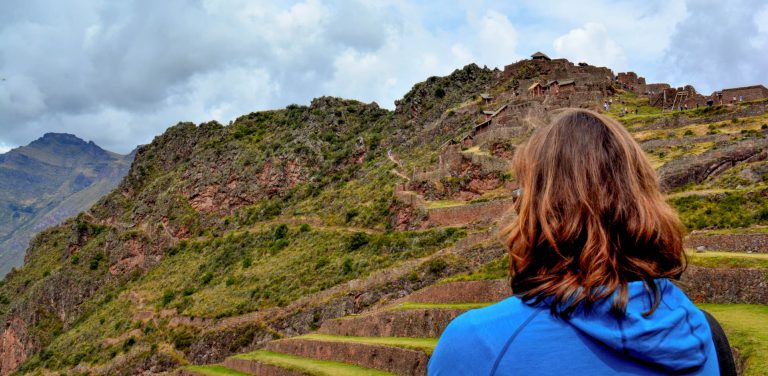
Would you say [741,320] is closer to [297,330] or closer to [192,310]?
[297,330]

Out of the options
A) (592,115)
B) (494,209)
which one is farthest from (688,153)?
(592,115)

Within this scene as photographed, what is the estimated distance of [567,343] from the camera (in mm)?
2445

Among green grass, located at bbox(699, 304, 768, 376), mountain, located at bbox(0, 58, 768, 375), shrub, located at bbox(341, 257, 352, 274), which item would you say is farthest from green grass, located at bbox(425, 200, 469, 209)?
green grass, located at bbox(699, 304, 768, 376)

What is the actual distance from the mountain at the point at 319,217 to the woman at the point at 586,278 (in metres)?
12.5

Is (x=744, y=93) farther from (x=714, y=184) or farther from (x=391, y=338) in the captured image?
(x=391, y=338)

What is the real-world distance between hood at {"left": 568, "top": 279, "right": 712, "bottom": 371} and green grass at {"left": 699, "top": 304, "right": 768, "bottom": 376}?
26.6ft

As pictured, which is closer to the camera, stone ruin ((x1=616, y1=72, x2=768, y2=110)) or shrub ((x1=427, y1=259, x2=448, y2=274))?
shrub ((x1=427, y1=259, x2=448, y2=274))

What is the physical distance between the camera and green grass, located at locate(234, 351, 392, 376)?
19.1 meters

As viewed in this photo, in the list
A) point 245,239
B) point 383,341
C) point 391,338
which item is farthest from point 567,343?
point 245,239

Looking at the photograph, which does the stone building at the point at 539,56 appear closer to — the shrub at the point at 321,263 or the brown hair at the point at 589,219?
the shrub at the point at 321,263

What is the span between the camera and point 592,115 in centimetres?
302

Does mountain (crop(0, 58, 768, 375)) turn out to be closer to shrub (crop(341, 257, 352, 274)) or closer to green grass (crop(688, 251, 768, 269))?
green grass (crop(688, 251, 768, 269))

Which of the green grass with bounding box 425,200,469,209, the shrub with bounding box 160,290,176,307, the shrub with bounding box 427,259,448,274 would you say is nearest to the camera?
the shrub with bounding box 427,259,448,274

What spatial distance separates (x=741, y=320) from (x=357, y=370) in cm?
1102
